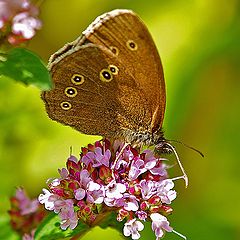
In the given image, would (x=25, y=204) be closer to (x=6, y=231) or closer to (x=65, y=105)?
(x=6, y=231)

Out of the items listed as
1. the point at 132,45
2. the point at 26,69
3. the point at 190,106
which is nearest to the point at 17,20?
the point at 132,45

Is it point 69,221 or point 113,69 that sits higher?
point 113,69

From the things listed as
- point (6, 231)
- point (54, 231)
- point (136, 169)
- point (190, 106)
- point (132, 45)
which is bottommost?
point (6, 231)

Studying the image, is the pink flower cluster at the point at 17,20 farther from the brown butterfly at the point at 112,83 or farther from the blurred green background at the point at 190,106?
Result: the blurred green background at the point at 190,106

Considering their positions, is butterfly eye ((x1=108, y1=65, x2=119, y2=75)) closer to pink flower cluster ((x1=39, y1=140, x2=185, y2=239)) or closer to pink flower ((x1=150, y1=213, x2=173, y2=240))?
pink flower cluster ((x1=39, y1=140, x2=185, y2=239))

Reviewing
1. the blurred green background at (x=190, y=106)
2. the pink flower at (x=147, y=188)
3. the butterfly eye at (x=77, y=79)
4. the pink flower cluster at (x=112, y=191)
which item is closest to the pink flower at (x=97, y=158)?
the pink flower cluster at (x=112, y=191)

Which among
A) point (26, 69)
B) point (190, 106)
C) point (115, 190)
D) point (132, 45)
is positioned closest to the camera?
point (26, 69)

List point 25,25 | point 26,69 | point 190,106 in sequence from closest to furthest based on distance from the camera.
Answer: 1. point 26,69
2. point 25,25
3. point 190,106

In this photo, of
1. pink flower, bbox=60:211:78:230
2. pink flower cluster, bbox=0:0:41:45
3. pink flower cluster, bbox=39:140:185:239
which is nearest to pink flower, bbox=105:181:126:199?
pink flower cluster, bbox=39:140:185:239
